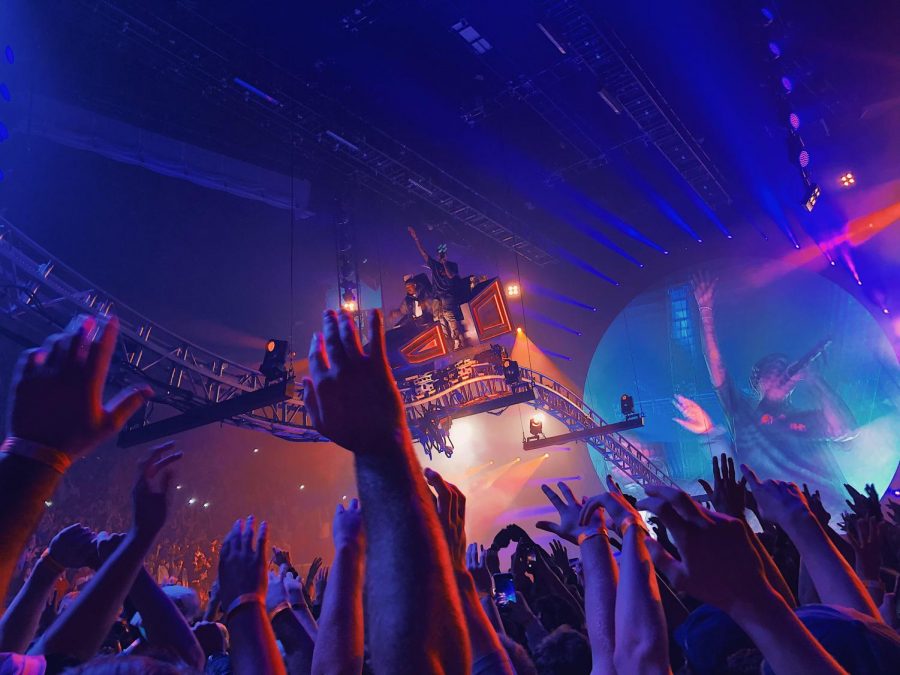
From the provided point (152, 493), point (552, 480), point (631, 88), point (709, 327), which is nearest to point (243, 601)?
point (152, 493)

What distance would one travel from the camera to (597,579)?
6.02 feet

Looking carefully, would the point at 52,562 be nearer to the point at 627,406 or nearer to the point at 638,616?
the point at 638,616

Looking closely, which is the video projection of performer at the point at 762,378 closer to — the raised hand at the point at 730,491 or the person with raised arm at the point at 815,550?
the raised hand at the point at 730,491

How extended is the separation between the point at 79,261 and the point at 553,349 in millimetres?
13572

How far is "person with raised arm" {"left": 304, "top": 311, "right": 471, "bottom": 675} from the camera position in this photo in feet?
3.02

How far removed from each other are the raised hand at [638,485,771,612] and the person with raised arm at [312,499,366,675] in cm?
70

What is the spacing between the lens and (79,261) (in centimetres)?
999

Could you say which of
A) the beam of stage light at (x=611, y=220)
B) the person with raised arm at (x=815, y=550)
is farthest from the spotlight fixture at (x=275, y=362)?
the beam of stage light at (x=611, y=220)

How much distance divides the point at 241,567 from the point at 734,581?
4.18ft

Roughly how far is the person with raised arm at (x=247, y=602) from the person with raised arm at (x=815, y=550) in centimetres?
151

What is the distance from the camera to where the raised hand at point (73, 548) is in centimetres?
199

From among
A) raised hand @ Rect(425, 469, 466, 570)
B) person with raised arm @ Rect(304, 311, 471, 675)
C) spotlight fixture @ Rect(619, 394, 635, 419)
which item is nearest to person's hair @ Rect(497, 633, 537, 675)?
raised hand @ Rect(425, 469, 466, 570)

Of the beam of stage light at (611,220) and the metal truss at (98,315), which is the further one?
the beam of stage light at (611,220)

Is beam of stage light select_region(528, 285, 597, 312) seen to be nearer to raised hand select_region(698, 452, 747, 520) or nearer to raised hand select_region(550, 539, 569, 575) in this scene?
raised hand select_region(550, 539, 569, 575)
